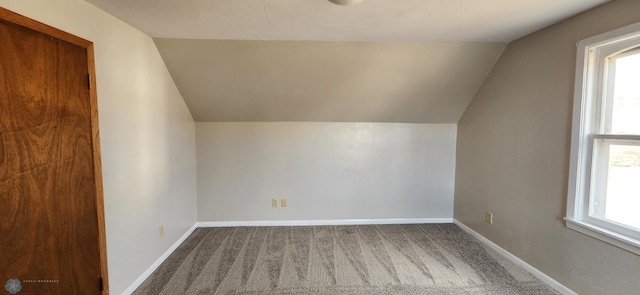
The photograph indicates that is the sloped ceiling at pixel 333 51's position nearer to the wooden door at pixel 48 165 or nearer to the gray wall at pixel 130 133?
the gray wall at pixel 130 133

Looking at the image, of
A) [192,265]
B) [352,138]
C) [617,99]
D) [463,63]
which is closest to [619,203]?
[617,99]

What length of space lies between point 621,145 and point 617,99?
0.31m

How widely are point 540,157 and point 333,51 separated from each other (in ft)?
6.74

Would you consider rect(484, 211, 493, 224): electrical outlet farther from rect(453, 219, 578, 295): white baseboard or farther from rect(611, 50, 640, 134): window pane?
rect(611, 50, 640, 134): window pane

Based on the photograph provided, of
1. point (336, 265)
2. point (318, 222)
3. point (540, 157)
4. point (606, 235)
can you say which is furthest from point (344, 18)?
point (318, 222)

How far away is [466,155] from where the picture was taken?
127 inches

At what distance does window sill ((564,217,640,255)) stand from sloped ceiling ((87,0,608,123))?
59.9 inches

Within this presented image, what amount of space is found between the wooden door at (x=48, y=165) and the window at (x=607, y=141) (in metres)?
3.38

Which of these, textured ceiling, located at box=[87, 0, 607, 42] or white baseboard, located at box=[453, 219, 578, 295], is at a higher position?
textured ceiling, located at box=[87, 0, 607, 42]

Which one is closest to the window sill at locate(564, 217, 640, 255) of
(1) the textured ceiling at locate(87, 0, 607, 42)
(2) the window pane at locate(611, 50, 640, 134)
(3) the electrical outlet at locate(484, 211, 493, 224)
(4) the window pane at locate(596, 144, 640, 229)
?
(4) the window pane at locate(596, 144, 640, 229)

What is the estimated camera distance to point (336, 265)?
2426mm

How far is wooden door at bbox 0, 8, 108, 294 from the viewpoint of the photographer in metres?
1.22

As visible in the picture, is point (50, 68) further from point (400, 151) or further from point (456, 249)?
point (456, 249)

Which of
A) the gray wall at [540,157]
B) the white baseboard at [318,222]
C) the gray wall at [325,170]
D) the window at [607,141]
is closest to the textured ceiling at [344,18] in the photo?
the gray wall at [540,157]
